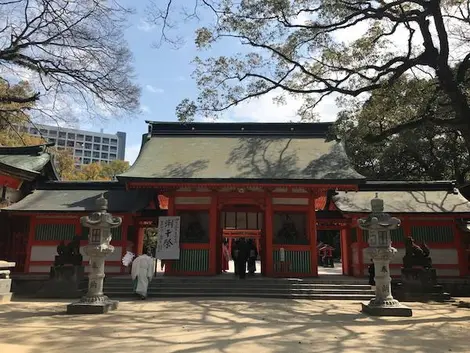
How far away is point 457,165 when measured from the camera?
1104 inches

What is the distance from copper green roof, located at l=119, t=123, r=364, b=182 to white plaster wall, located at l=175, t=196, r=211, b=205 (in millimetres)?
1168

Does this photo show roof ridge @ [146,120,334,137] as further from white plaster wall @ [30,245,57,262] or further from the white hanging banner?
white plaster wall @ [30,245,57,262]

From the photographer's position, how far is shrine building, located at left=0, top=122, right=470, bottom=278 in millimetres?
15078

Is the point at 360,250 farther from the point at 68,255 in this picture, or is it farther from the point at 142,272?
the point at 68,255

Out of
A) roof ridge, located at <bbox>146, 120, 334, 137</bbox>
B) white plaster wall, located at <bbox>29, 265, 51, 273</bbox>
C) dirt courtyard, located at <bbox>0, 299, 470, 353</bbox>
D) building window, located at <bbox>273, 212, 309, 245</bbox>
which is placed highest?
roof ridge, located at <bbox>146, 120, 334, 137</bbox>

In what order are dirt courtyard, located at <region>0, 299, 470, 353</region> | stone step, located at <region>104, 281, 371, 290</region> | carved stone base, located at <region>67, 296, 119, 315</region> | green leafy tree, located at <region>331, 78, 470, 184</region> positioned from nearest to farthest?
dirt courtyard, located at <region>0, 299, 470, 353</region> < carved stone base, located at <region>67, 296, 119, 315</region> < stone step, located at <region>104, 281, 371, 290</region> < green leafy tree, located at <region>331, 78, 470, 184</region>

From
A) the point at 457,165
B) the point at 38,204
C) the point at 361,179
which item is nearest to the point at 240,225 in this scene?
the point at 361,179

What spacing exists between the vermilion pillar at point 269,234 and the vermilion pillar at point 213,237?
2.05m

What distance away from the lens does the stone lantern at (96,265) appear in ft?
31.3

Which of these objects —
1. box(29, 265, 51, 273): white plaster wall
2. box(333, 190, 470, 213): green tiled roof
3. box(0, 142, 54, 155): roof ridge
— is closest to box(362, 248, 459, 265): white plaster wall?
box(333, 190, 470, 213): green tiled roof

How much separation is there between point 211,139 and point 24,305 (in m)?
11.0

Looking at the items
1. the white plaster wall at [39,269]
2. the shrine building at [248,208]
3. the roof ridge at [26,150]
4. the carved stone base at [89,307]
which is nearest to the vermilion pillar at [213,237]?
the shrine building at [248,208]

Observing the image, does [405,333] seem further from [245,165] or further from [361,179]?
[245,165]

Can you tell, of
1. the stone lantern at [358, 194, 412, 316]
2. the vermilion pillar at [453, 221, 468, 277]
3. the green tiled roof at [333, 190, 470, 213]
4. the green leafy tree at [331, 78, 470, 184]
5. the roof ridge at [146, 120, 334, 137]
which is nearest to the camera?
the stone lantern at [358, 194, 412, 316]
